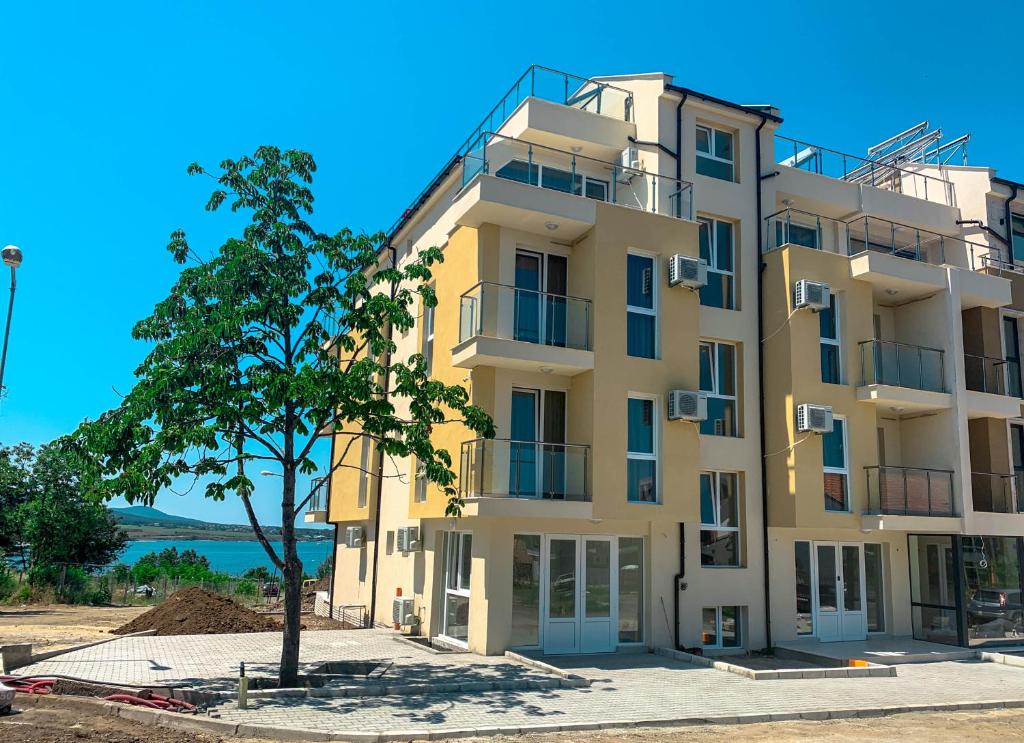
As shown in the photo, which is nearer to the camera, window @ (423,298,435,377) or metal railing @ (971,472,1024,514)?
window @ (423,298,435,377)

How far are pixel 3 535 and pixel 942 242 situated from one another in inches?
1315

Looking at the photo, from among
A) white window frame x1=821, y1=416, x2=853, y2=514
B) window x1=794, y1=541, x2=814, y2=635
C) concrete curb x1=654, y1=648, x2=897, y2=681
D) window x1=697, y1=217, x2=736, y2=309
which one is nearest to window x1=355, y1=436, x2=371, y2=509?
window x1=697, y1=217, x2=736, y2=309

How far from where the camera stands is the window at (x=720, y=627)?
53.4ft

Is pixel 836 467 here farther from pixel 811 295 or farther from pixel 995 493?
pixel 995 493

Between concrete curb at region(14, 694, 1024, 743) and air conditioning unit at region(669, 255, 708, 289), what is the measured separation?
8.18 m

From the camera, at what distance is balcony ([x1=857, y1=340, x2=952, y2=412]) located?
17.7 metres

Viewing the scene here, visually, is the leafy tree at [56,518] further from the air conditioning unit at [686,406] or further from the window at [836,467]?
the window at [836,467]

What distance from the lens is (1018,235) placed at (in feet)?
71.9

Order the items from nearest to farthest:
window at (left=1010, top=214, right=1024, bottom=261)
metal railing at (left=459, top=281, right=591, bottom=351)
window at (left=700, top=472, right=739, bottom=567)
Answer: metal railing at (left=459, top=281, right=591, bottom=351), window at (left=700, top=472, right=739, bottom=567), window at (left=1010, top=214, right=1024, bottom=261)

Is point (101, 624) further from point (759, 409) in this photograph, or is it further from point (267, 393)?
point (759, 409)

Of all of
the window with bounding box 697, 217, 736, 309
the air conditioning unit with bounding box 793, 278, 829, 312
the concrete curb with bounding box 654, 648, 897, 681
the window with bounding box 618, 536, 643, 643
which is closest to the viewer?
the concrete curb with bounding box 654, 648, 897, 681

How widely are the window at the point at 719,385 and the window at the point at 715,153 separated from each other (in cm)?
392

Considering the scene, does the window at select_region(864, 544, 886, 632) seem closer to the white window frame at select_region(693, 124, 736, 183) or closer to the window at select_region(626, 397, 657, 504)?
the window at select_region(626, 397, 657, 504)

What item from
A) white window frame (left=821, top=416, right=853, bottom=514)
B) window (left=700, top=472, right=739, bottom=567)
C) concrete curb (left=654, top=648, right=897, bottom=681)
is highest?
white window frame (left=821, top=416, right=853, bottom=514)
